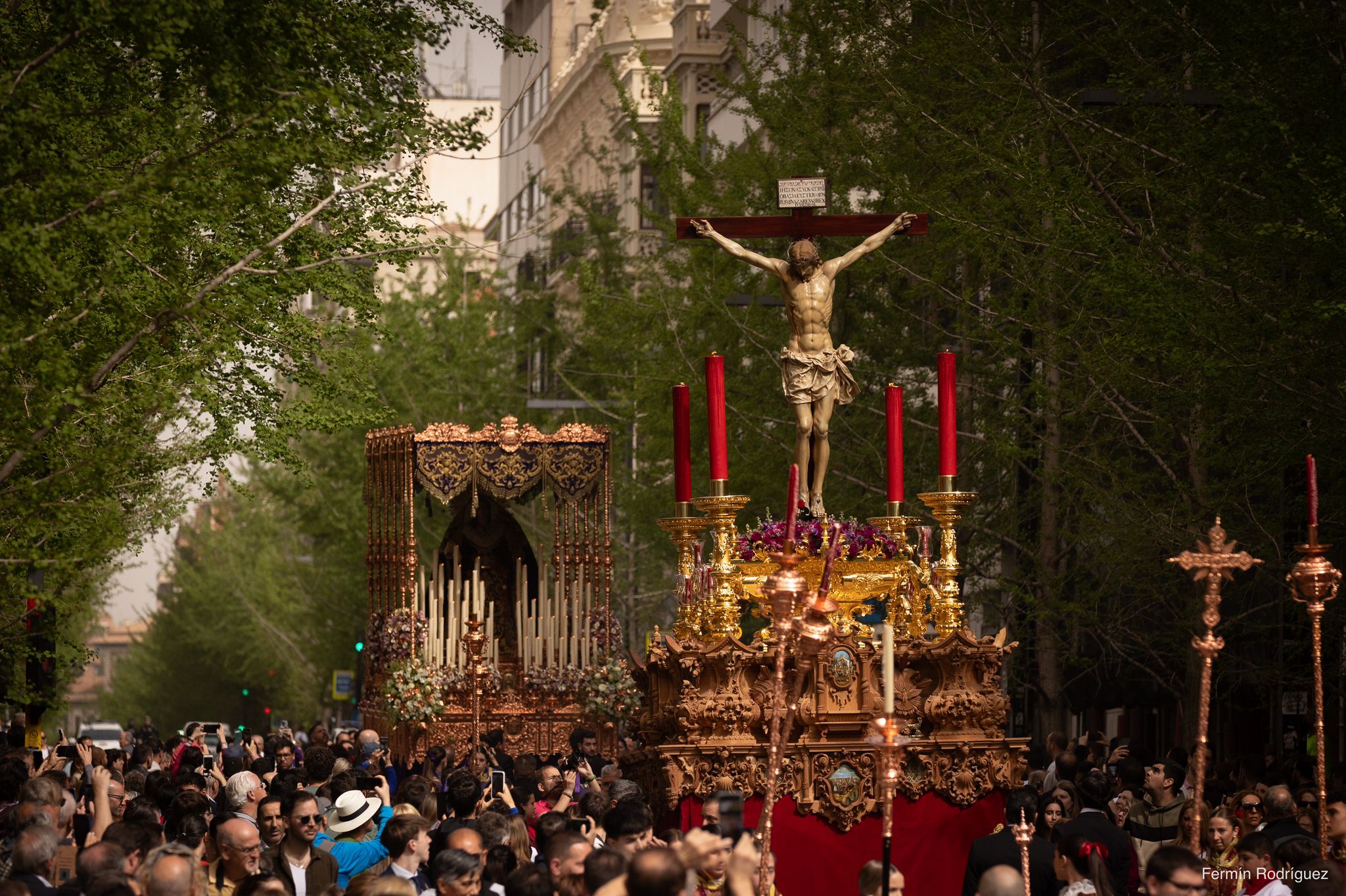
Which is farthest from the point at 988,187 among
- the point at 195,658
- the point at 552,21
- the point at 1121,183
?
the point at 195,658

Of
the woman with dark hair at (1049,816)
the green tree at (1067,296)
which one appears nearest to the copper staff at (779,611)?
the woman with dark hair at (1049,816)

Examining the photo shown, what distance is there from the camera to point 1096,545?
22.4m

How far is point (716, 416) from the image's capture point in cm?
1382

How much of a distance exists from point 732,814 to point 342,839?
4192mm

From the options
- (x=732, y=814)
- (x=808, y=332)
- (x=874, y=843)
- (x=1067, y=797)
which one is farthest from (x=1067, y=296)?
(x=732, y=814)

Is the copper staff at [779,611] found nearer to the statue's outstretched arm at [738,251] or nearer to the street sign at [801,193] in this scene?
the street sign at [801,193]

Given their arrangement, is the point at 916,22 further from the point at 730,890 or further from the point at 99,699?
the point at 99,699

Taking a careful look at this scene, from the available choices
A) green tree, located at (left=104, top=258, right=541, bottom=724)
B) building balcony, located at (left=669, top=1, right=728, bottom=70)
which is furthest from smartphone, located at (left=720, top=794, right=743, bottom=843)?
building balcony, located at (left=669, top=1, right=728, bottom=70)

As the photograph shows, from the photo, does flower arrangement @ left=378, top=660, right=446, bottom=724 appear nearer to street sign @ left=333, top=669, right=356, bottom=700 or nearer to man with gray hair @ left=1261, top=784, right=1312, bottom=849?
man with gray hair @ left=1261, top=784, right=1312, bottom=849

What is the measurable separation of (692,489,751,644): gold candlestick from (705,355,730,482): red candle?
11 cm

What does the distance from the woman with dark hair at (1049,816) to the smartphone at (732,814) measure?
4.93 meters

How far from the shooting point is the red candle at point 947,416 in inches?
570

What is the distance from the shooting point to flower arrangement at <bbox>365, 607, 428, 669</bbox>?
23531 millimetres

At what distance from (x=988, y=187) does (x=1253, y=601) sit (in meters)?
6.84
